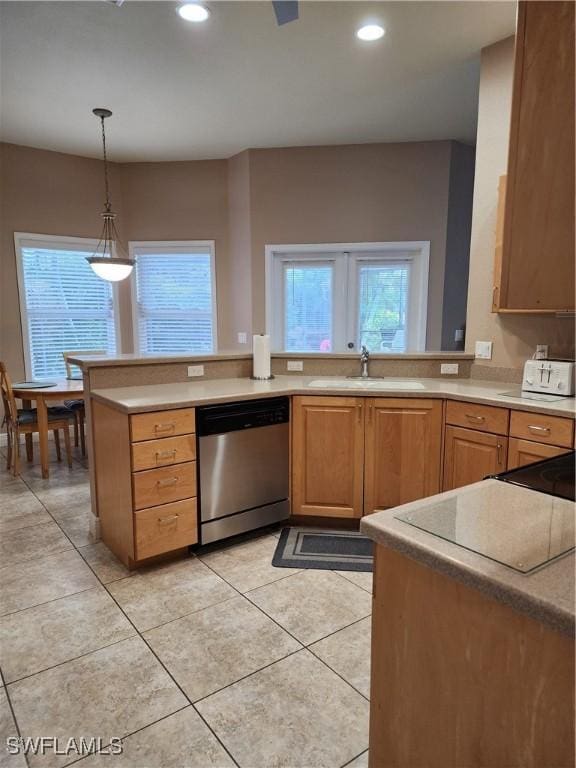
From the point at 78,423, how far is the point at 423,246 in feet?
12.4

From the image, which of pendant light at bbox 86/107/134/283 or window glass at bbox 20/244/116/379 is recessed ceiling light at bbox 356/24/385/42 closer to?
pendant light at bbox 86/107/134/283

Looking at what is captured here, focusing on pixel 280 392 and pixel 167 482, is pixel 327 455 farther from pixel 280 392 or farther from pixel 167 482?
pixel 167 482

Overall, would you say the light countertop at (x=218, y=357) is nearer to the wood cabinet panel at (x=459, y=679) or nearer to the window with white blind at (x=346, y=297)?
the window with white blind at (x=346, y=297)

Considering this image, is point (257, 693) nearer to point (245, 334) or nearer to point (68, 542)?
point (68, 542)

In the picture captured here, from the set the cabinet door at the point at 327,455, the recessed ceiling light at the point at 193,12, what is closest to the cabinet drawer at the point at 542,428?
the cabinet door at the point at 327,455

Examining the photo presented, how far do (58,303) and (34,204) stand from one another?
102cm

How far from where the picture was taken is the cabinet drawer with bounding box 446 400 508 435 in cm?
246

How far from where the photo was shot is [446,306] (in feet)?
16.2

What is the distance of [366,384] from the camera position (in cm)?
310

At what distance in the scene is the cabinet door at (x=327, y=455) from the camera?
9.51ft

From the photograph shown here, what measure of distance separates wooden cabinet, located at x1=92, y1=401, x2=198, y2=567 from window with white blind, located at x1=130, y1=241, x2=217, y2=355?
2.99m

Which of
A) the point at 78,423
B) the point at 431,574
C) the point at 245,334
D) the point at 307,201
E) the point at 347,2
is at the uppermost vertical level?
the point at 347,2

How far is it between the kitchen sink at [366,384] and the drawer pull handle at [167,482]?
3.26ft

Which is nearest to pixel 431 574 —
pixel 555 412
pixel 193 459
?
pixel 555 412
